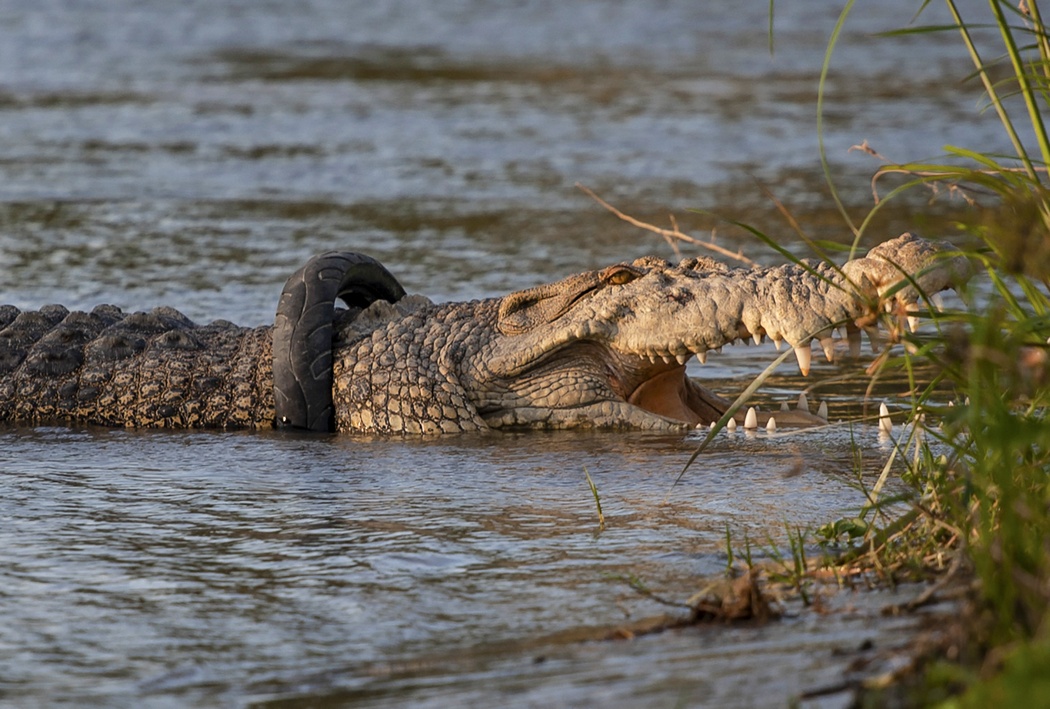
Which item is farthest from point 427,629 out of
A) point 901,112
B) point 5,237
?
point 901,112

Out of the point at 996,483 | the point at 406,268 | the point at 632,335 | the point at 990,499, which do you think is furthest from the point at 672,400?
the point at 406,268

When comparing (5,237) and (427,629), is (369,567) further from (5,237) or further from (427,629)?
(5,237)

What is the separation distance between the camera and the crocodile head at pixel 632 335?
14.9 ft

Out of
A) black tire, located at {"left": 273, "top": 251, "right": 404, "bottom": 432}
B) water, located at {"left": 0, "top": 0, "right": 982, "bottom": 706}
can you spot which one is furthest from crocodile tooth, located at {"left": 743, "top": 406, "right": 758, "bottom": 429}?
black tire, located at {"left": 273, "top": 251, "right": 404, "bottom": 432}

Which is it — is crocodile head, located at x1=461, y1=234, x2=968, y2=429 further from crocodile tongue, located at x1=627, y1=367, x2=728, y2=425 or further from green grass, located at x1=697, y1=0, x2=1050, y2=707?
green grass, located at x1=697, y1=0, x2=1050, y2=707

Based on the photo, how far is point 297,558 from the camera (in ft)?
11.7

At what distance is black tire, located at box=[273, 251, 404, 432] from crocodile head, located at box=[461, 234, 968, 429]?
0.54 metres

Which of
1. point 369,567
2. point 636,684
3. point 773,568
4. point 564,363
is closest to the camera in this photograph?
point 636,684

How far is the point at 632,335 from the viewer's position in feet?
16.4

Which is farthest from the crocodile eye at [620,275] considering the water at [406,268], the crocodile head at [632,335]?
the water at [406,268]

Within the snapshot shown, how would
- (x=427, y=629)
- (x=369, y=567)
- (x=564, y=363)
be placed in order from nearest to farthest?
(x=427, y=629) → (x=369, y=567) → (x=564, y=363)

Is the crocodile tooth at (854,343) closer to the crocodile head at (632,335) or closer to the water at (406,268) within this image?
the crocodile head at (632,335)

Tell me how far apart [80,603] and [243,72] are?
500 inches

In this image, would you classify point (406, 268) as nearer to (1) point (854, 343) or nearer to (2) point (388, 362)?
(2) point (388, 362)
